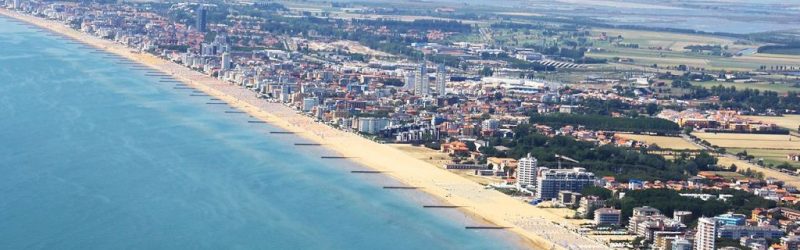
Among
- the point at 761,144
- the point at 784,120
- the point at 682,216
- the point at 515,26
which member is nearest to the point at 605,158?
the point at 761,144

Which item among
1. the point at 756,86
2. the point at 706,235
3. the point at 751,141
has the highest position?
the point at 706,235

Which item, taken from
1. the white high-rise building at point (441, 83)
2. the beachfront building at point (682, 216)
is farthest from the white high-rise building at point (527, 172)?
the white high-rise building at point (441, 83)

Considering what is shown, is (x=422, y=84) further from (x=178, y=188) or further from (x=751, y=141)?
(x=178, y=188)

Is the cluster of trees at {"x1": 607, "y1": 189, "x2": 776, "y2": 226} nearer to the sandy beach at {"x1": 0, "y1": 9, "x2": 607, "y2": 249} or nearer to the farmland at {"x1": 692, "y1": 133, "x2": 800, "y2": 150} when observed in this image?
the sandy beach at {"x1": 0, "y1": 9, "x2": 607, "y2": 249}

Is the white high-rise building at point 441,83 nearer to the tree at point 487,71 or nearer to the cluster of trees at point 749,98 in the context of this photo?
the tree at point 487,71

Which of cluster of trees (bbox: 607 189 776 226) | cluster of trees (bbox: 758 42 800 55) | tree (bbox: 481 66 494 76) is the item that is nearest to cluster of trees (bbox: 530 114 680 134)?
cluster of trees (bbox: 607 189 776 226)

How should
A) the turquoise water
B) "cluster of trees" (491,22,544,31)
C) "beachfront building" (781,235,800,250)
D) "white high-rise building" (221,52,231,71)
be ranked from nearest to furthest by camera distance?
"beachfront building" (781,235,800,250) < the turquoise water < "white high-rise building" (221,52,231,71) < "cluster of trees" (491,22,544,31)

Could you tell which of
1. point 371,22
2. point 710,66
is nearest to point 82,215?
point 710,66
